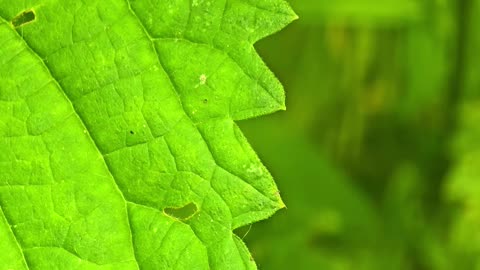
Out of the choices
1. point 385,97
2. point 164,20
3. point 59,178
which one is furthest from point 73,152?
point 385,97

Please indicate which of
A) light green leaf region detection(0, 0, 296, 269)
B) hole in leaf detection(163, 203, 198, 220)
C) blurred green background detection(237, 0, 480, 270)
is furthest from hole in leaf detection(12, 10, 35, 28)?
blurred green background detection(237, 0, 480, 270)

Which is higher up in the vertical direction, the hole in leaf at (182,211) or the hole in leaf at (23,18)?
the hole in leaf at (23,18)

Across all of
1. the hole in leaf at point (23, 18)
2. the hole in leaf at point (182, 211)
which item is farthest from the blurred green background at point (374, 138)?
the hole in leaf at point (23, 18)

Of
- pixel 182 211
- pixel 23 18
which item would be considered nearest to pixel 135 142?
pixel 182 211

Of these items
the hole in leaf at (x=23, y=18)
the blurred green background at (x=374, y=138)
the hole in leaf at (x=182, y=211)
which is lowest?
the blurred green background at (x=374, y=138)

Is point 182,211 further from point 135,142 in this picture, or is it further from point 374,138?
point 374,138

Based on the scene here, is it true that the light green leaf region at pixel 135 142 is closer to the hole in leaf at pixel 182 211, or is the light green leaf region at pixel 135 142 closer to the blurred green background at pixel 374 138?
the hole in leaf at pixel 182 211

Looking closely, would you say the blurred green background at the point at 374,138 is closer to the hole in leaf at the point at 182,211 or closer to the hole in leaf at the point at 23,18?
the hole in leaf at the point at 182,211

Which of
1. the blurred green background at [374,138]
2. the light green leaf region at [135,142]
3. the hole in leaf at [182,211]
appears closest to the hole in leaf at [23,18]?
the light green leaf region at [135,142]

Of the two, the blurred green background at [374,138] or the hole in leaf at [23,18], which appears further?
the blurred green background at [374,138]
